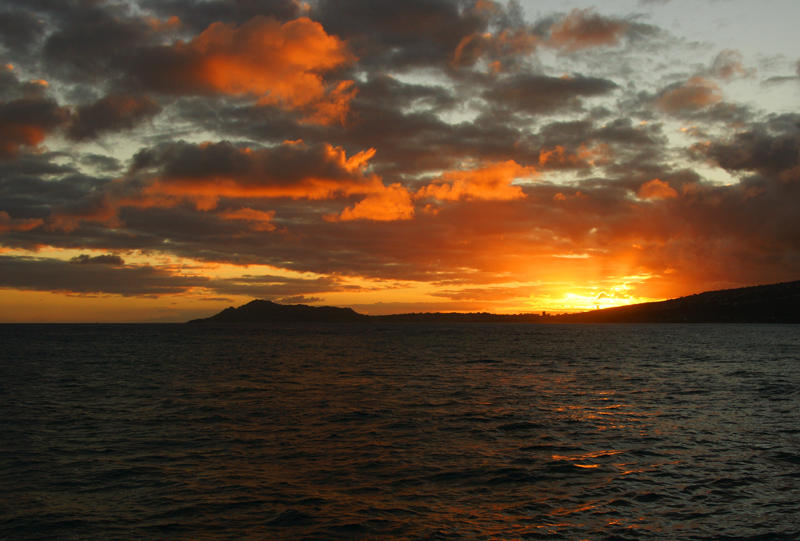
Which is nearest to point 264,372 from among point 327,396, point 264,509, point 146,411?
point 327,396

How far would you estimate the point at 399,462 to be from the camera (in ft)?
82.2

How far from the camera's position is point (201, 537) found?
16641 mm

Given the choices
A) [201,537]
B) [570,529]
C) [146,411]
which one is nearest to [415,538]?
[570,529]

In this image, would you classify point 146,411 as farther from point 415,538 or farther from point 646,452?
point 646,452

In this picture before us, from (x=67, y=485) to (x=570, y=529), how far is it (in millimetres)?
18263

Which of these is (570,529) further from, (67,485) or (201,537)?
(67,485)

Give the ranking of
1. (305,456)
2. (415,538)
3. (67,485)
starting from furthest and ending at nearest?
(305,456)
(67,485)
(415,538)

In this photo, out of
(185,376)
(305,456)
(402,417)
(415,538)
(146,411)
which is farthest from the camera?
(185,376)

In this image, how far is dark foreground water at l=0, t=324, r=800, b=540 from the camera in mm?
17812

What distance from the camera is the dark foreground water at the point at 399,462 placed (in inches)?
701

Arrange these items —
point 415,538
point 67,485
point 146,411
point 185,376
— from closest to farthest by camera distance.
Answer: point 415,538 → point 67,485 → point 146,411 → point 185,376

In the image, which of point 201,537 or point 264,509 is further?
point 264,509

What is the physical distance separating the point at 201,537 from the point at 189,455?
10500 mm

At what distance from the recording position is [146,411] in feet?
127
